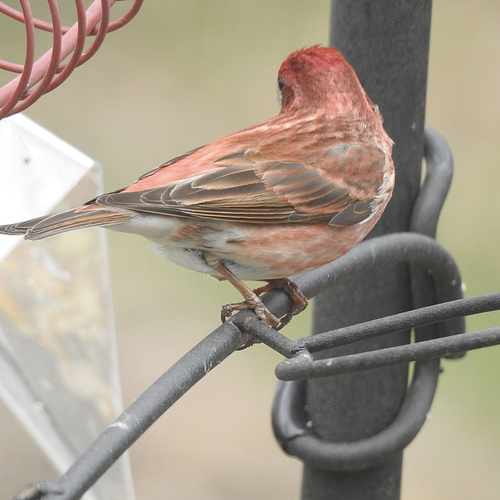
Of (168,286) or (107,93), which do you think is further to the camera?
(107,93)

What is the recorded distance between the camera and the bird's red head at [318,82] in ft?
10.8

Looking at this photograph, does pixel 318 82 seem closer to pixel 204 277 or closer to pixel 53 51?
pixel 53 51

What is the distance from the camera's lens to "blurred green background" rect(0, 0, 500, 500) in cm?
611

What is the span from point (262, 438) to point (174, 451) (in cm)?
54

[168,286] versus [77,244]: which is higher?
[168,286]

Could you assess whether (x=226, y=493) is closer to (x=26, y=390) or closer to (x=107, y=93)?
(x=26, y=390)

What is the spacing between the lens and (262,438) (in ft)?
20.9

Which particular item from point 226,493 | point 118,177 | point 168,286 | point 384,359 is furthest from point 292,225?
point 118,177

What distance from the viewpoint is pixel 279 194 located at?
3404mm

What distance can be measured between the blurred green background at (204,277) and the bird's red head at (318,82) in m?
2.89

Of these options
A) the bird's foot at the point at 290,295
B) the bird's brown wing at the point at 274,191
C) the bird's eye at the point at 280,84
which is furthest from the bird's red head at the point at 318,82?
the bird's foot at the point at 290,295

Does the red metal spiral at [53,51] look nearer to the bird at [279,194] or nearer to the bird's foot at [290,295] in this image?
the bird at [279,194]

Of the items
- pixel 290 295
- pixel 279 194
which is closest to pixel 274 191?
pixel 279 194

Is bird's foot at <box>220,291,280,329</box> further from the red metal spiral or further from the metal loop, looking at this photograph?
the red metal spiral
